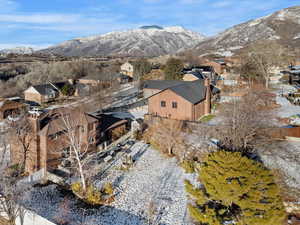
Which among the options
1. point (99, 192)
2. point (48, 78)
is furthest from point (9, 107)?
point (99, 192)

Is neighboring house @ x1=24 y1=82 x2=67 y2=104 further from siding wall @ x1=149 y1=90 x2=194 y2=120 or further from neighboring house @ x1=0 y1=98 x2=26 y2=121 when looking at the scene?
siding wall @ x1=149 y1=90 x2=194 y2=120

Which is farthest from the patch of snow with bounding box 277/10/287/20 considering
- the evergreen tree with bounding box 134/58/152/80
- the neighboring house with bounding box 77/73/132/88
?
the neighboring house with bounding box 77/73/132/88

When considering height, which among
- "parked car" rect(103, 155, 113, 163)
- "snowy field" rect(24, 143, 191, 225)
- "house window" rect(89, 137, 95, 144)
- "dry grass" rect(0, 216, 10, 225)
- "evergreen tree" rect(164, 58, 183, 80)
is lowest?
"dry grass" rect(0, 216, 10, 225)

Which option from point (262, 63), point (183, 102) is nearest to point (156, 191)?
point (183, 102)

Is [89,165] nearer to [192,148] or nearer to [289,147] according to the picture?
[192,148]

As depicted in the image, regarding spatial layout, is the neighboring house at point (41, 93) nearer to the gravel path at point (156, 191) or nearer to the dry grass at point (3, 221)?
the gravel path at point (156, 191)

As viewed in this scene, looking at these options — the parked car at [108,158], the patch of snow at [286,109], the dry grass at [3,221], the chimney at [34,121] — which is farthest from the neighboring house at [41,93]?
the patch of snow at [286,109]
